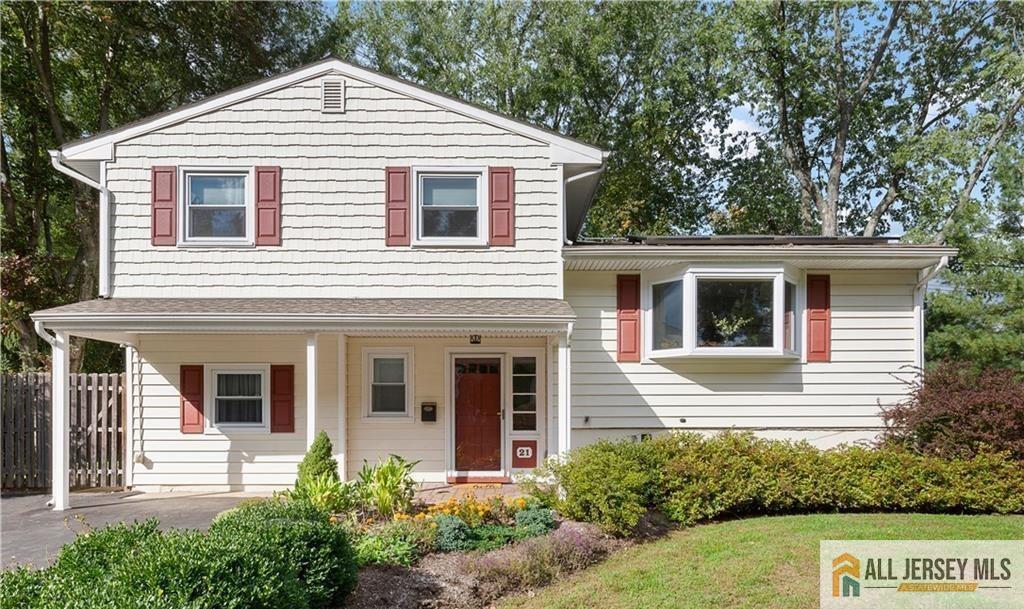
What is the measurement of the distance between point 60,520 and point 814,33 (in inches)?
849

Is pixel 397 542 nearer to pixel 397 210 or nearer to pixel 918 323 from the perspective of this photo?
pixel 397 210

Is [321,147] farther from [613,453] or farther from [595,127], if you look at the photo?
[595,127]

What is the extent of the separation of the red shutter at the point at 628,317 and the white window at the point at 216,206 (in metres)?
6.00

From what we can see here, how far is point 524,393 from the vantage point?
975cm

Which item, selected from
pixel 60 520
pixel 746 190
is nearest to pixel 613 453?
pixel 60 520

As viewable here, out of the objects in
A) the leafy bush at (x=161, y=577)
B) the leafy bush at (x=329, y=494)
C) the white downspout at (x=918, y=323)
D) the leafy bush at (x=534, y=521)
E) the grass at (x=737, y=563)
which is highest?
the white downspout at (x=918, y=323)

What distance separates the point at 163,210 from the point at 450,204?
448 cm

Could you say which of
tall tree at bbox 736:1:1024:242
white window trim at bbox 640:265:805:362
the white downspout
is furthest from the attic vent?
tall tree at bbox 736:1:1024:242

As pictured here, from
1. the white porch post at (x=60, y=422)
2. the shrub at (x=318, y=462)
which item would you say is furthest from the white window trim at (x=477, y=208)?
the white porch post at (x=60, y=422)

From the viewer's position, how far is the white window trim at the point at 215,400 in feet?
30.8

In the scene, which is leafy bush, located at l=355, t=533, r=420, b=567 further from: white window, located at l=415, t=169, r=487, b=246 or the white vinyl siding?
white window, located at l=415, t=169, r=487, b=246

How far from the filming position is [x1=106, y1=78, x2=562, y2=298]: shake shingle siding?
9.17 metres

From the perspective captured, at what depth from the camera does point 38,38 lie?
1396cm

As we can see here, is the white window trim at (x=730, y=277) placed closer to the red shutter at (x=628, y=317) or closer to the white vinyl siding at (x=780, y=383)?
the white vinyl siding at (x=780, y=383)
